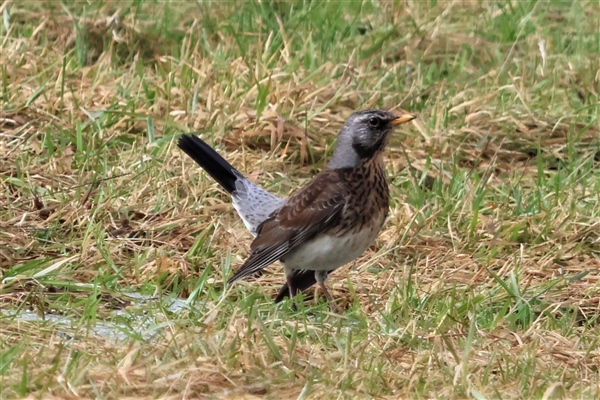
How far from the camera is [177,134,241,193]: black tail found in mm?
6754

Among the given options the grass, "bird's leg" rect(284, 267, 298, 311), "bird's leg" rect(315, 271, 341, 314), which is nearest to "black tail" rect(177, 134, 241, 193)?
the grass

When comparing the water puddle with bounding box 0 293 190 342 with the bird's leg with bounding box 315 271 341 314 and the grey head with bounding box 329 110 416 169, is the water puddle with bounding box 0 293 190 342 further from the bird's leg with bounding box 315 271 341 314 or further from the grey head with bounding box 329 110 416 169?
the grey head with bounding box 329 110 416 169

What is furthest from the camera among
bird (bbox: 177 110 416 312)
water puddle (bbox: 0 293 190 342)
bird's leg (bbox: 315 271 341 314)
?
bird (bbox: 177 110 416 312)

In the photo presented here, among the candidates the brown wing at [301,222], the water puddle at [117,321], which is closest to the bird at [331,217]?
the brown wing at [301,222]

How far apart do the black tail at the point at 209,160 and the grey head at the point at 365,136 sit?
609 millimetres

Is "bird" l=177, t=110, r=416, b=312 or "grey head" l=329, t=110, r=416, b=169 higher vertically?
"grey head" l=329, t=110, r=416, b=169

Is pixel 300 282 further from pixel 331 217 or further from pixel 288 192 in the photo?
pixel 288 192

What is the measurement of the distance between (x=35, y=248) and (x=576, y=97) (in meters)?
4.10

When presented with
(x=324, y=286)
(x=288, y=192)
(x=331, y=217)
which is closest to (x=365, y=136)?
(x=331, y=217)

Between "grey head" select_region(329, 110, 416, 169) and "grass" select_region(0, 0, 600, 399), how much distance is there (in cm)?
55

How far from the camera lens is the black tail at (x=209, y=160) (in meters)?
6.75

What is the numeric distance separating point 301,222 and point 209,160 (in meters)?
0.83

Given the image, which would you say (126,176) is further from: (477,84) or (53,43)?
(477,84)

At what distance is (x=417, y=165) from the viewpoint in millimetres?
7727
